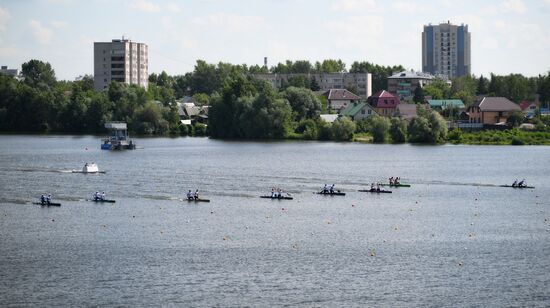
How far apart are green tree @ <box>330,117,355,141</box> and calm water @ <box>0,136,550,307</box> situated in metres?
31.2

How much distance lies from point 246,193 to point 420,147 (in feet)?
136

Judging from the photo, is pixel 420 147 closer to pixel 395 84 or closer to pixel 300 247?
pixel 300 247

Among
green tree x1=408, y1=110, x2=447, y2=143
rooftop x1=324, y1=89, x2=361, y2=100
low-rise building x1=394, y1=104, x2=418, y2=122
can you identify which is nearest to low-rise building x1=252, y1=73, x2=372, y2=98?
rooftop x1=324, y1=89, x2=361, y2=100

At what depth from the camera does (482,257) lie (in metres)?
39.1

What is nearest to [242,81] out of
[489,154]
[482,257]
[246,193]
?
[489,154]

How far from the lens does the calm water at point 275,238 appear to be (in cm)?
3378

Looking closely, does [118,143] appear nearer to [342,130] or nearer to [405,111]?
[342,130]

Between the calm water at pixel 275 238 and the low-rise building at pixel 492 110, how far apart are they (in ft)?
134

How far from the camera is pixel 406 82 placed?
177 m

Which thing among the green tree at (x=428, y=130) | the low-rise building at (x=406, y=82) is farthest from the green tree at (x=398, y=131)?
the low-rise building at (x=406, y=82)

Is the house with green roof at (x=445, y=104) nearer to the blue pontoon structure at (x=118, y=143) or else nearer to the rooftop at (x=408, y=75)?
the rooftop at (x=408, y=75)

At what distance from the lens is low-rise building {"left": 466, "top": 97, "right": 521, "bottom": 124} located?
116 metres

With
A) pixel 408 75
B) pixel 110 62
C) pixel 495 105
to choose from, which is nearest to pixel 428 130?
pixel 495 105

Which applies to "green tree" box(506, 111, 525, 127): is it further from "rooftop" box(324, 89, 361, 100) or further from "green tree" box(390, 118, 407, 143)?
"rooftop" box(324, 89, 361, 100)
